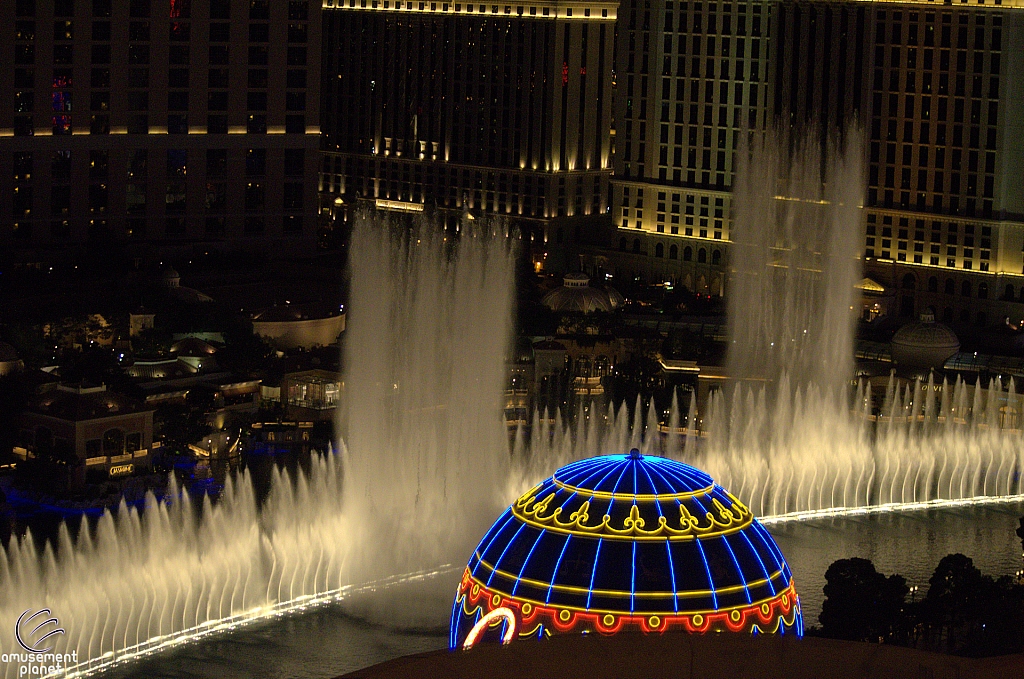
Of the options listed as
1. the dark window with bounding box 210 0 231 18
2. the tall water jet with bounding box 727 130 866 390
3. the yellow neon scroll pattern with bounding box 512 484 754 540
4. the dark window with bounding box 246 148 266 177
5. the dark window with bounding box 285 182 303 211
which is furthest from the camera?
the dark window with bounding box 285 182 303 211

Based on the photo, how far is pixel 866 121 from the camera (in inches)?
2473

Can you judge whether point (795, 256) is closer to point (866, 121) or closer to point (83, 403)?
point (866, 121)

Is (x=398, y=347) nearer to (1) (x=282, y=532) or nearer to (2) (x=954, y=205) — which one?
(1) (x=282, y=532)

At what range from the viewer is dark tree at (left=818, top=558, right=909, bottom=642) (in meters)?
26.0

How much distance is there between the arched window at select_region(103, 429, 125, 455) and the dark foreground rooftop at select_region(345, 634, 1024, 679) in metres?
27.9

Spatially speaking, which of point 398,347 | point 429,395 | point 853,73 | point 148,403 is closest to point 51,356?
point 148,403

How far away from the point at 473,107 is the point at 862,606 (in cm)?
5172

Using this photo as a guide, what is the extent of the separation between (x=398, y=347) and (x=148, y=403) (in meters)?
5.87

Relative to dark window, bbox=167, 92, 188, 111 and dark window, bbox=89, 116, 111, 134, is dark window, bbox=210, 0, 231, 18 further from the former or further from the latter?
dark window, bbox=89, 116, 111, 134

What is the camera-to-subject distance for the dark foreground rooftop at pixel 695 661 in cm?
1138

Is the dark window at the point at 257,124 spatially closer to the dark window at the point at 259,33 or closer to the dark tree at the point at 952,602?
the dark window at the point at 259,33

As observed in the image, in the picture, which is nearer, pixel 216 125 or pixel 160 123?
pixel 160 123

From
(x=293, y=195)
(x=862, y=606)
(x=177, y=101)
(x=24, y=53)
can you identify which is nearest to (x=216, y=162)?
(x=177, y=101)

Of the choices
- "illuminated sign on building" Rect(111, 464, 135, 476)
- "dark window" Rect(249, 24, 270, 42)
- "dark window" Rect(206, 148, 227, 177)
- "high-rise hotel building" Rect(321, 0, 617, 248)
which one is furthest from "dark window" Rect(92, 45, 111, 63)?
"illuminated sign on building" Rect(111, 464, 135, 476)
